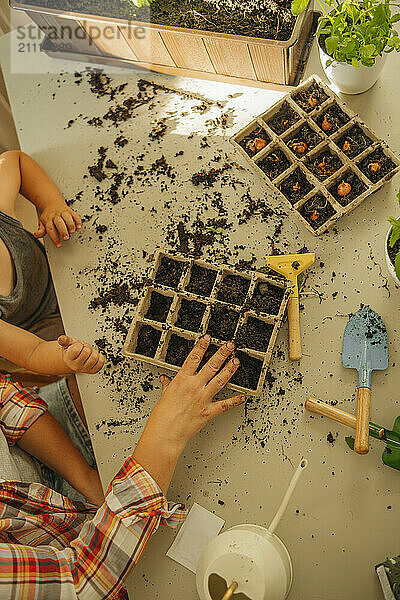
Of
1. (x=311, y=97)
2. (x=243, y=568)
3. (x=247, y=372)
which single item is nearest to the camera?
(x=243, y=568)

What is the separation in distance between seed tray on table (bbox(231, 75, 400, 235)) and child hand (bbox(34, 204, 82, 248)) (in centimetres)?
44

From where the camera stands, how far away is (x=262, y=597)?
2.51ft

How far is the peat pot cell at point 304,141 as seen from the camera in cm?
112

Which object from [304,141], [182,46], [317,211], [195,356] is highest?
[182,46]

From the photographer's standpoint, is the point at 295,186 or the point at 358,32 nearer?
the point at 358,32

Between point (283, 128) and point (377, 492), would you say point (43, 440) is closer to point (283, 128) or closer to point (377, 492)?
point (377, 492)

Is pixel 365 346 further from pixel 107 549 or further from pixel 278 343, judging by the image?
pixel 107 549

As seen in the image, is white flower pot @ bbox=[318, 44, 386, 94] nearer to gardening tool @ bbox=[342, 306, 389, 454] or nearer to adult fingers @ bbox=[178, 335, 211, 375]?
gardening tool @ bbox=[342, 306, 389, 454]

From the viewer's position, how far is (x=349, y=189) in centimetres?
108

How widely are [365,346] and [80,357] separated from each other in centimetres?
60

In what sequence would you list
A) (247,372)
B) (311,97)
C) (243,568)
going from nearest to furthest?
(243,568)
(247,372)
(311,97)

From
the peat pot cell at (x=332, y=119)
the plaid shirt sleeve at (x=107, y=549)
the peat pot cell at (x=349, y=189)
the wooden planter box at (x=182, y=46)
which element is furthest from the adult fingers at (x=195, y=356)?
the wooden planter box at (x=182, y=46)

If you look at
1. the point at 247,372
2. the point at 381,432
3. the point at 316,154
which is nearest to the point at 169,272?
the point at 247,372

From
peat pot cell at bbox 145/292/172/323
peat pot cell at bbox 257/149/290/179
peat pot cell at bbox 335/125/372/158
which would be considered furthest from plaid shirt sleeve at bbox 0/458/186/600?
peat pot cell at bbox 335/125/372/158
